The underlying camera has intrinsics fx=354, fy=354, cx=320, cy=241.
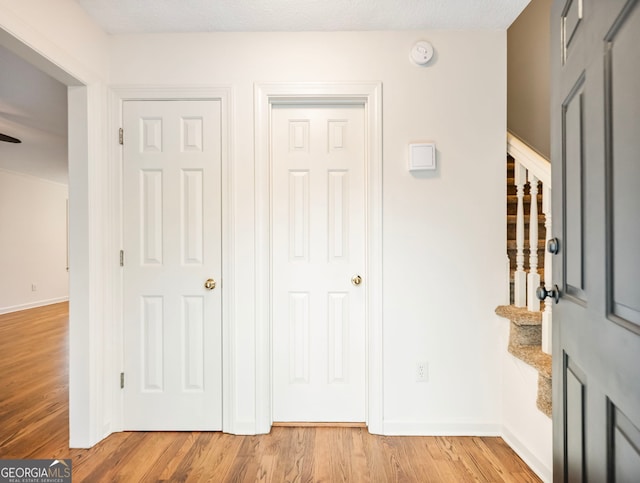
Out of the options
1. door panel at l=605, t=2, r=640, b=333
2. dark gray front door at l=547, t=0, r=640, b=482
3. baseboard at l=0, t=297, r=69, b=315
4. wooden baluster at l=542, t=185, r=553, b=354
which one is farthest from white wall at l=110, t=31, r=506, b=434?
baseboard at l=0, t=297, r=69, b=315

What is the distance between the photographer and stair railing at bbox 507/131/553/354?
1.79m

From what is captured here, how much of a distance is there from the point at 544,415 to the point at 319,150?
1.84m

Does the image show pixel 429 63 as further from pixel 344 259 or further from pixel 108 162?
pixel 108 162

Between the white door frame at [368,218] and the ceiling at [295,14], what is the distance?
0.33 m

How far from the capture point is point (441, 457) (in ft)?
6.18

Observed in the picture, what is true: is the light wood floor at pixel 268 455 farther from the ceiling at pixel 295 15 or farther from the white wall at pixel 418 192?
the ceiling at pixel 295 15

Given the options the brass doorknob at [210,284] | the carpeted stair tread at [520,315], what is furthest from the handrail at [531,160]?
the brass doorknob at [210,284]

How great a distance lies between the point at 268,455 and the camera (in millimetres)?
1896

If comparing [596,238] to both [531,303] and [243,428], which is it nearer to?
[531,303]

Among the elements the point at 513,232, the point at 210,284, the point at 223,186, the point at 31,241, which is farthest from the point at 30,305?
the point at 513,232

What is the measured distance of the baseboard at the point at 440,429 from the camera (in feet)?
6.87

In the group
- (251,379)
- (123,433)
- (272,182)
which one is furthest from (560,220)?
(123,433)

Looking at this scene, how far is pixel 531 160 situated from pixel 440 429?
1.63 meters

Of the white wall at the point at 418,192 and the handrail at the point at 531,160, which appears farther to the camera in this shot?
the white wall at the point at 418,192
